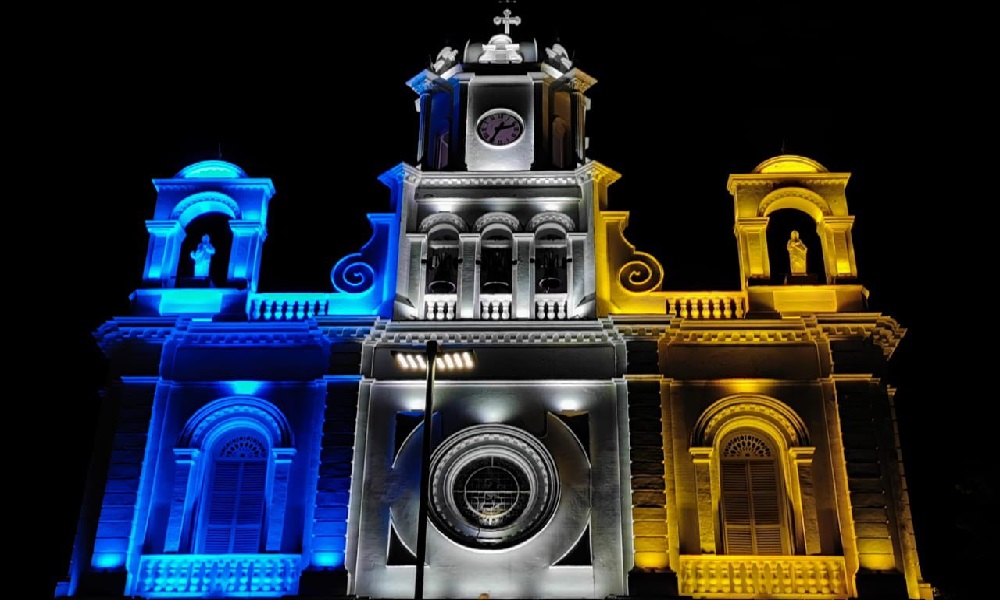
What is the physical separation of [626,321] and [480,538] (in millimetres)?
5906

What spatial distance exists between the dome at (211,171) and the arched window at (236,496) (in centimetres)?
680

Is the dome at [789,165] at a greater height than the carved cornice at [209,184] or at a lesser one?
greater

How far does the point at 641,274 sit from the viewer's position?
28.7m

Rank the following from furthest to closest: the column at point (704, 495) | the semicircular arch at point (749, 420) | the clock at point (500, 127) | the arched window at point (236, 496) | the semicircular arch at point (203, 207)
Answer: the clock at point (500, 127)
the semicircular arch at point (203, 207)
the semicircular arch at point (749, 420)
the arched window at point (236, 496)
the column at point (704, 495)

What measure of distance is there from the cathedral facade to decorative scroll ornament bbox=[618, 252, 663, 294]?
0.19 ft

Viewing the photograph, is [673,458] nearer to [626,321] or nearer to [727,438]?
[727,438]

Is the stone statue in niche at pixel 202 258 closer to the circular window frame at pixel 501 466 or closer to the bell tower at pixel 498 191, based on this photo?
the bell tower at pixel 498 191

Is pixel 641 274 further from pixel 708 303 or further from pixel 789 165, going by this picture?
pixel 789 165

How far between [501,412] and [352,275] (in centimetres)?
529

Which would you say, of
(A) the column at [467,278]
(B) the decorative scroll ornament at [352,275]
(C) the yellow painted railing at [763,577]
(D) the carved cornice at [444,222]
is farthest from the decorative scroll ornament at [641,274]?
(C) the yellow painted railing at [763,577]

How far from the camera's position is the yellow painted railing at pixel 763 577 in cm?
2452

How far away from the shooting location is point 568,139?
Result: 1243 inches

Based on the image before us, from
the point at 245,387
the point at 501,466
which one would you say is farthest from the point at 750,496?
the point at 245,387

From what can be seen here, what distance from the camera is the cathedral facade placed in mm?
24984
